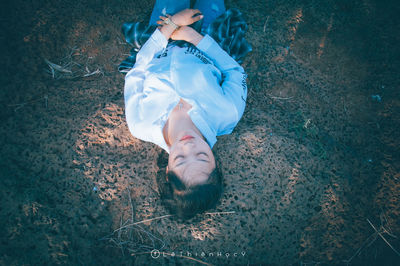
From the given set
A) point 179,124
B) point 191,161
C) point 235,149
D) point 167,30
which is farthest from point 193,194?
point 167,30

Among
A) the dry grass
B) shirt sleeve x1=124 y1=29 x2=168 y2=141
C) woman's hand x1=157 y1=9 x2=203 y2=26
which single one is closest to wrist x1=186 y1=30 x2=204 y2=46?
woman's hand x1=157 y1=9 x2=203 y2=26

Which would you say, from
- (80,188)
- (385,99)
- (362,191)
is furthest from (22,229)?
(385,99)

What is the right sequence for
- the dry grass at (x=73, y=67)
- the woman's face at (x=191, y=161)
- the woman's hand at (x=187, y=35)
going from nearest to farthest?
the woman's face at (x=191, y=161), the woman's hand at (x=187, y=35), the dry grass at (x=73, y=67)

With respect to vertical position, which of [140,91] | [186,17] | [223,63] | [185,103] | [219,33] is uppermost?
[186,17]

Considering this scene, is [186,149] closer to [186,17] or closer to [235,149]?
[235,149]

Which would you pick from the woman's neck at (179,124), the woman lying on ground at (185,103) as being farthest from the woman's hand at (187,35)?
the woman's neck at (179,124)

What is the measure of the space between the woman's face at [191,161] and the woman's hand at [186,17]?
1279mm

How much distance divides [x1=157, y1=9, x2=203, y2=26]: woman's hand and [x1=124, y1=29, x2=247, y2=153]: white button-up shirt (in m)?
0.24

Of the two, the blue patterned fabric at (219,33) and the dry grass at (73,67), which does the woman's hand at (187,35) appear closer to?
the blue patterned fabric at (219,33)

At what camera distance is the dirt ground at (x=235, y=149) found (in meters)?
2.05

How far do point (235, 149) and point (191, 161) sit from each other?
803 mm

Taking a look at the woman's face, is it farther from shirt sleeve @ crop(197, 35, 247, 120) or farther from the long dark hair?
shirt sleeve @ crop(197, 35, 247, 120)

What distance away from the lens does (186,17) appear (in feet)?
6.66

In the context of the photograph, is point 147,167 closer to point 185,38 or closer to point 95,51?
point 185,38
